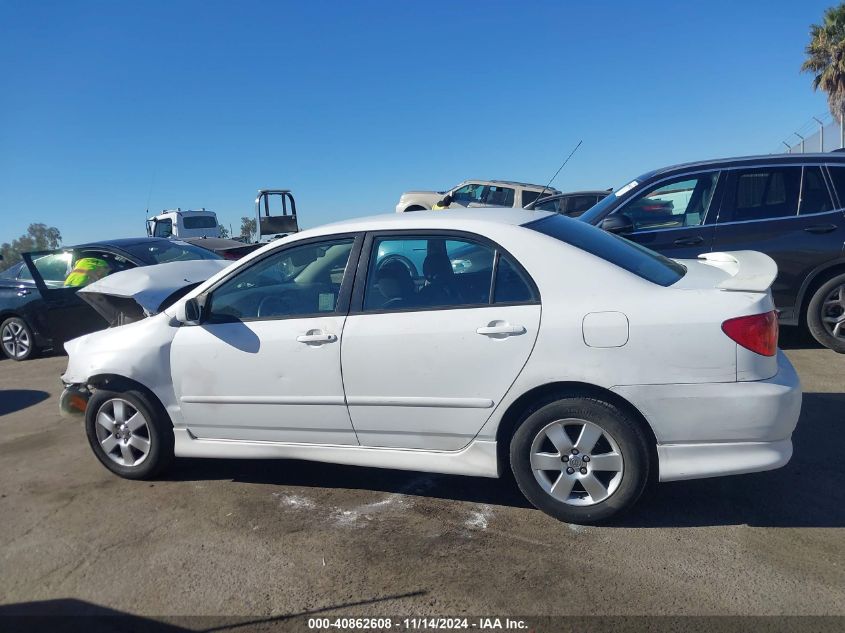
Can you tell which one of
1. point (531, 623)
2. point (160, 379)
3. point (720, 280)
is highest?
point (720, 280)

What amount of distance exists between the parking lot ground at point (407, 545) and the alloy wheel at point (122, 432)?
20 cm

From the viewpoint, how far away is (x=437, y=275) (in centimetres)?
375

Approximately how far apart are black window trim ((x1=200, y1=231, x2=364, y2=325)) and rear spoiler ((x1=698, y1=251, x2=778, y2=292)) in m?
1.93

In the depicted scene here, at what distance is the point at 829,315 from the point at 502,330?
14.4 feet

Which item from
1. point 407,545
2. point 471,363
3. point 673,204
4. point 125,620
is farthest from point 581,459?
point 673,204

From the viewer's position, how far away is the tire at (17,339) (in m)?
8.69

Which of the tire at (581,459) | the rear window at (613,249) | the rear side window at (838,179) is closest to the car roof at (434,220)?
the rear window at (613,249)

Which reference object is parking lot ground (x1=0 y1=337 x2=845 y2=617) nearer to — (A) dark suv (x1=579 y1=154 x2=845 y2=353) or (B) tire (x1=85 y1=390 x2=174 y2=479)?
(B) tire (x1=85 y1=390 x2=174 y2=479)

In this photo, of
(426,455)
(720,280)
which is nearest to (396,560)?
(426,455)

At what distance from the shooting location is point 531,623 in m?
2.69

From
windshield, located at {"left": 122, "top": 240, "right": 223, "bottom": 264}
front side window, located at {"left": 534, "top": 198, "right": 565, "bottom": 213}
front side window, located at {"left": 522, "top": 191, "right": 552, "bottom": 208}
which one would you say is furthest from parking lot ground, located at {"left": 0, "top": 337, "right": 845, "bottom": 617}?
front side window, located at {"left": 522, "top": 191, "right": 552, "bottom": 208}

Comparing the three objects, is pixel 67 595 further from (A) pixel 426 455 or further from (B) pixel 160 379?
(A) pixel 426 455

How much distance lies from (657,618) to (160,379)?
3.05 m

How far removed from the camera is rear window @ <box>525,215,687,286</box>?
352 centimetres
